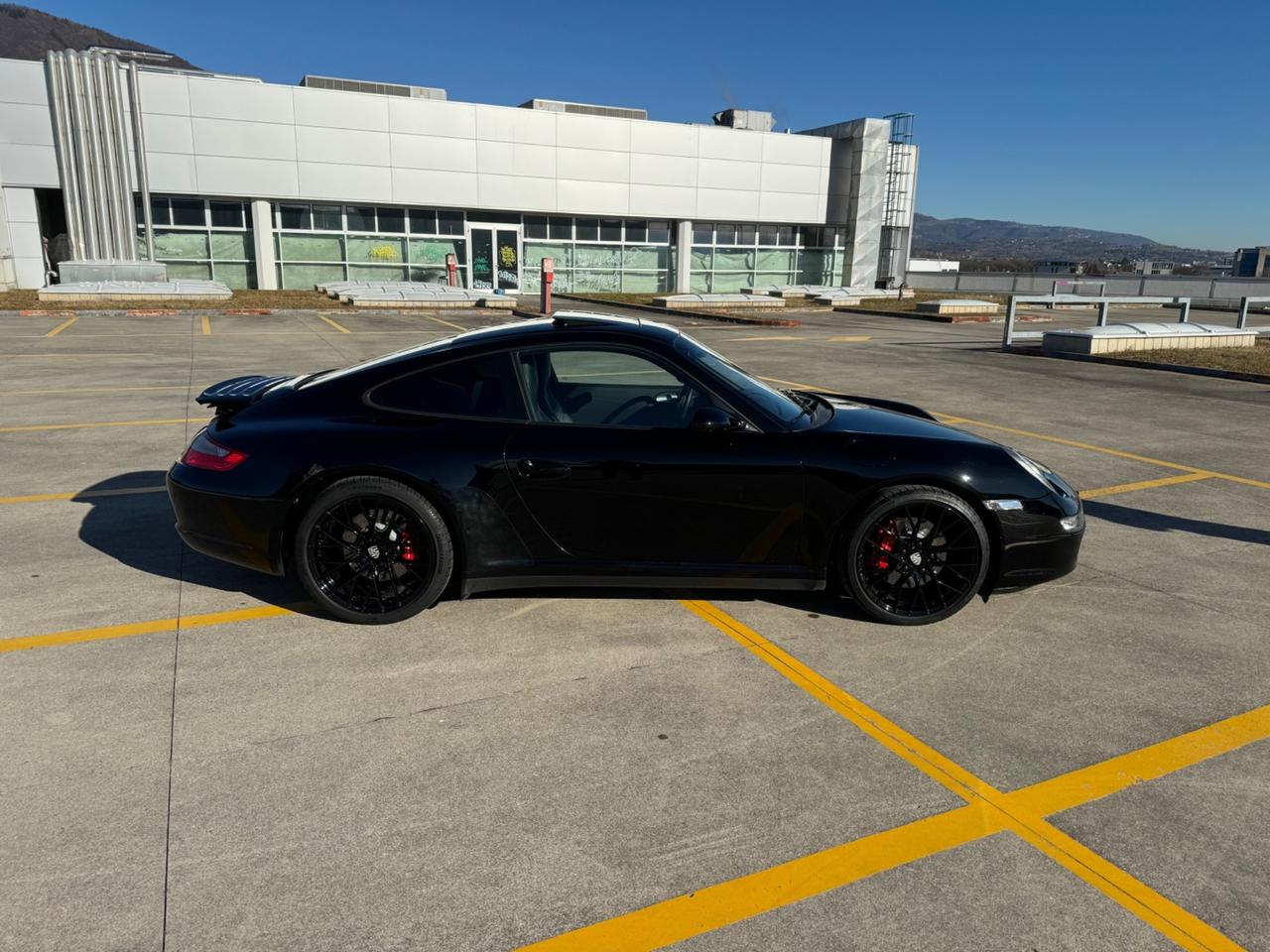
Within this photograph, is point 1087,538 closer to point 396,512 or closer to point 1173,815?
point 1173,815

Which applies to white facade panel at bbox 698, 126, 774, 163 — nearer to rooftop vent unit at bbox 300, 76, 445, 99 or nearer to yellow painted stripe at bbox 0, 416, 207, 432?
rooftop vent unit at bbox 300, 76, 445, 99

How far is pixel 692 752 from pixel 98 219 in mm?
34512

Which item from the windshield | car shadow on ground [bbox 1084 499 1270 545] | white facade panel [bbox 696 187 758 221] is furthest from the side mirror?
white facade panel [bbox 696 187 758 221]

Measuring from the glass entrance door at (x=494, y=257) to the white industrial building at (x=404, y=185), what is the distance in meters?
0.06

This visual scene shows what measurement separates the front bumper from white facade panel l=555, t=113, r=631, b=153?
34644mm

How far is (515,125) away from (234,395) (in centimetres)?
3354

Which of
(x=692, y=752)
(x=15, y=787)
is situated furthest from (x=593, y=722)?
(x=15, y=787)

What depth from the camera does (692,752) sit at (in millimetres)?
3082

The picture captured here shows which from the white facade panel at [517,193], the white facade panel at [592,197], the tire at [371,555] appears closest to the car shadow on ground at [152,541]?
the tire at [371,555]

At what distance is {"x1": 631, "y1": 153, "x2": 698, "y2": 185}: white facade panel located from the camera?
37.5m

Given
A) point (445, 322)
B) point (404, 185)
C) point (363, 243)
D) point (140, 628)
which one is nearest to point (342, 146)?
point (404, 185)

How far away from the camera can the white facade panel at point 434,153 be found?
109 ft

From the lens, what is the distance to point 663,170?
1495 inches

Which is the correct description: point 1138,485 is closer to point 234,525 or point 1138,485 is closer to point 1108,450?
point 1108,450
